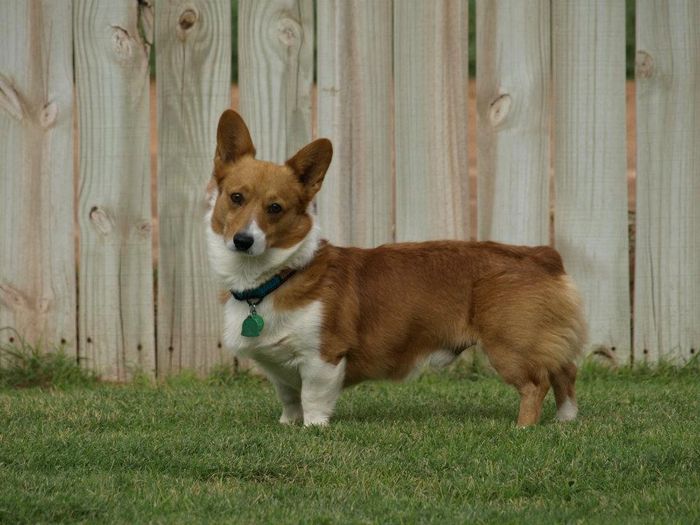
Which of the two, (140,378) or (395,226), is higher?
(395,226)

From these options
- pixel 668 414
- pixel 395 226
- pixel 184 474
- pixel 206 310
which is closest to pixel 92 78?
pixel 206 310

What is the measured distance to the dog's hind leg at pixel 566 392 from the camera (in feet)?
18.6

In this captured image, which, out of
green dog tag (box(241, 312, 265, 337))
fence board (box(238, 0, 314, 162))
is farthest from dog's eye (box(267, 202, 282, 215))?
fence board (box(238, 0, 314, 162))

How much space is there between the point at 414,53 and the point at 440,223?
968 millimetres

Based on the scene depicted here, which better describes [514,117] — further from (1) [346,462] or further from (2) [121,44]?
(1) [346,462]

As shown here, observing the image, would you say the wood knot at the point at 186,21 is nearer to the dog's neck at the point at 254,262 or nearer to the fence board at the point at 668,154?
the dog's neck at the point at 254,262

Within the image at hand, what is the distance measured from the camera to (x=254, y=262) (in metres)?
5.41

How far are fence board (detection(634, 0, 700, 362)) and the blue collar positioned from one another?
7.90ft

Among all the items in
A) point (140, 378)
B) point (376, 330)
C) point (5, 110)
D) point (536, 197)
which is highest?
point (5, 110)

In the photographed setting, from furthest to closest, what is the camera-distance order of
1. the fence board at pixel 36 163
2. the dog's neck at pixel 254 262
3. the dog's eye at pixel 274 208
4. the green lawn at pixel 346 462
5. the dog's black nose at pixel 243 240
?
the fence board at pixel 36 163
the dog's neck at pixel 254 262
the dog's eye at pixel 274 208
the dog's black nose at pixel 243 240
the green lawn at pixel 346 462

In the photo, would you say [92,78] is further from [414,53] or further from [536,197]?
[536,197]

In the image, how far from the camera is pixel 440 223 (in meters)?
6.88

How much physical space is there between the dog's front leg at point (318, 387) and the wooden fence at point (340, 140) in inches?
59.9

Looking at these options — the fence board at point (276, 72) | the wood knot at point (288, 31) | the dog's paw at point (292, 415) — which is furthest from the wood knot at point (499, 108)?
the dog's paw at point (292, 415)
